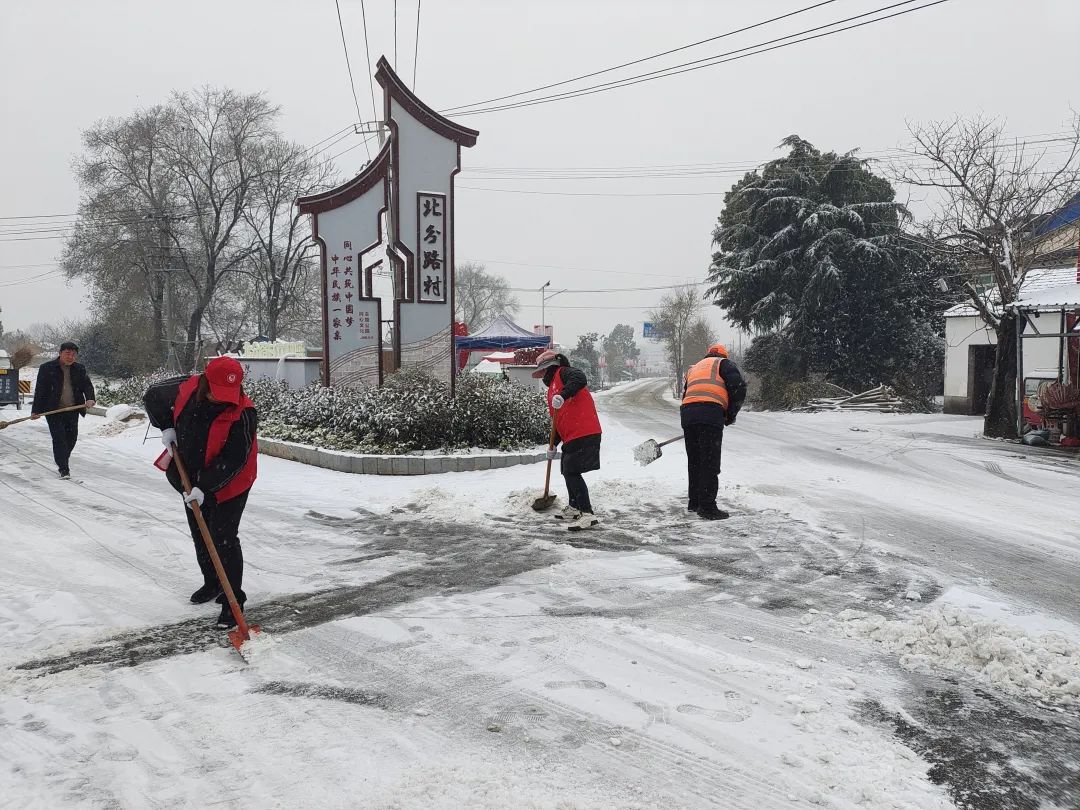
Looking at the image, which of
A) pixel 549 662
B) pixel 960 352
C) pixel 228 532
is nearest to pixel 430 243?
pixel 228 532

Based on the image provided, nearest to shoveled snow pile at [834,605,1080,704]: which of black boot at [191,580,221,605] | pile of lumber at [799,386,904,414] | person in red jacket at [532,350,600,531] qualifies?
person in red jacket at [532,350,600,531]

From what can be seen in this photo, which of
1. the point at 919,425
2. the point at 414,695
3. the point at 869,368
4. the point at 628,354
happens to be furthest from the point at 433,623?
the point at 628,354

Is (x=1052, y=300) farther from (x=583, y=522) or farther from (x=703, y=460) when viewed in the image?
(x=583, y=522)

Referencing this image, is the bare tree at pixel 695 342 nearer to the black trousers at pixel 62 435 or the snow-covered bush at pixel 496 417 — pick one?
the snow-covered bush at pixel 496 417

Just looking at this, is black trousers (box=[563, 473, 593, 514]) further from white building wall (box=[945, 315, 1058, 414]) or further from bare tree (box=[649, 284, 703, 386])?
bare tree (box=[649, 284, 703, 386])

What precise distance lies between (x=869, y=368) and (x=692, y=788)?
25367mm

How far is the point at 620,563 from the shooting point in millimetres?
5230

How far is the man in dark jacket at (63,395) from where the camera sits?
27.7ft

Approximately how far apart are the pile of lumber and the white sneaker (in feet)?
59.8

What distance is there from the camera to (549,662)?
3.51 meters

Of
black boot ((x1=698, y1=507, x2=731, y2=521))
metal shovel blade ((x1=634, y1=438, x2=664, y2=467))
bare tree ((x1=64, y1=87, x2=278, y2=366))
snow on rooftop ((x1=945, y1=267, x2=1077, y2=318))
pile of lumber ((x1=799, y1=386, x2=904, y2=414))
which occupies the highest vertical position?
bare tree ((x1=64, y1=87, x2=278, y2=366))

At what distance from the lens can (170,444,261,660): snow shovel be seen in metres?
3.78

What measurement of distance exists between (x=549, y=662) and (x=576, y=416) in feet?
10.0

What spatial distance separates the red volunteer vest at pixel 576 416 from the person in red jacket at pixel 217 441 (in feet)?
9.52
